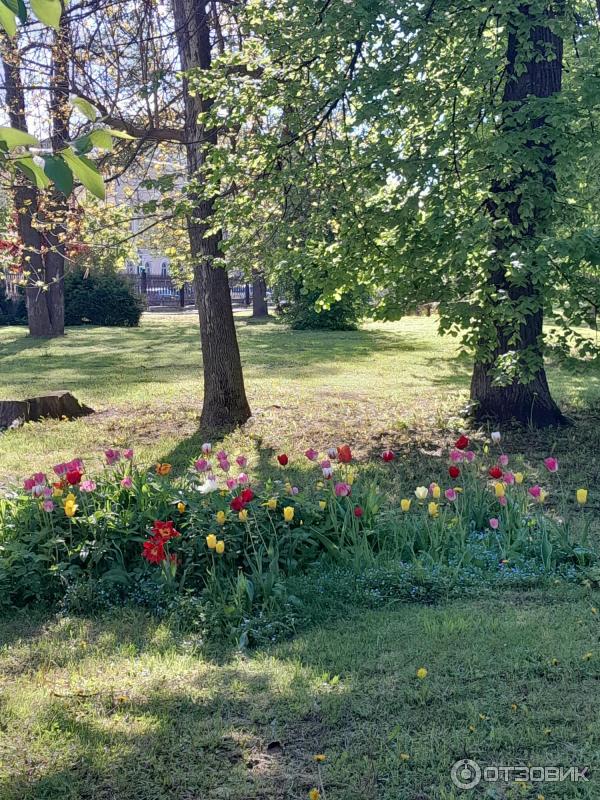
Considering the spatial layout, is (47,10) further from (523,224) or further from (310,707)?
(523,224)

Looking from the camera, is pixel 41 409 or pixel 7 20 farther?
pixel 41 409

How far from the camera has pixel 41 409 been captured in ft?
30.9

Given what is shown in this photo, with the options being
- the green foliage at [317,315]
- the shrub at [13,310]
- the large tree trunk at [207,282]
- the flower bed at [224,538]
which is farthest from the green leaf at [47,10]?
the shrub at [13,310]

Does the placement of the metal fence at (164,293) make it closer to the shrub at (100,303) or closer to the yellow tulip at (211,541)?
the shrub at (100,303)

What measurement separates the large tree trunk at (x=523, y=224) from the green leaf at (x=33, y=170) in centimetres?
500

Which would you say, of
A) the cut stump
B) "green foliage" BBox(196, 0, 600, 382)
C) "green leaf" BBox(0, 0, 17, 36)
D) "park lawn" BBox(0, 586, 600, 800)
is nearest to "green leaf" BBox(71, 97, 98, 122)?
"green leaf" BBox(0, 0, 17, 36)

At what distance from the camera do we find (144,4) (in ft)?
28.6

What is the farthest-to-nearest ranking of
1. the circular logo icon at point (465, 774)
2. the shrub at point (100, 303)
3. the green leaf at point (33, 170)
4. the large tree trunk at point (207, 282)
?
the shrub at point (100, 303)
the large tree trunk at point (207, 282)
the circular logo icon at point (465, 774)
the green leaf at point (33, 170)

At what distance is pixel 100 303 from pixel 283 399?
1517 cm

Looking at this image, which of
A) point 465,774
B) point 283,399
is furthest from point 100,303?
point 465,774

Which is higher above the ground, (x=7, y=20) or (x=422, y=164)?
(x=422, y=164)

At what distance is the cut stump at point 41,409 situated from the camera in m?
9.19

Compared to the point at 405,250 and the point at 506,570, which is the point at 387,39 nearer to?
the point at 405,250

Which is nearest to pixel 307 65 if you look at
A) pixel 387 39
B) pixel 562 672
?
pixel 387 39
